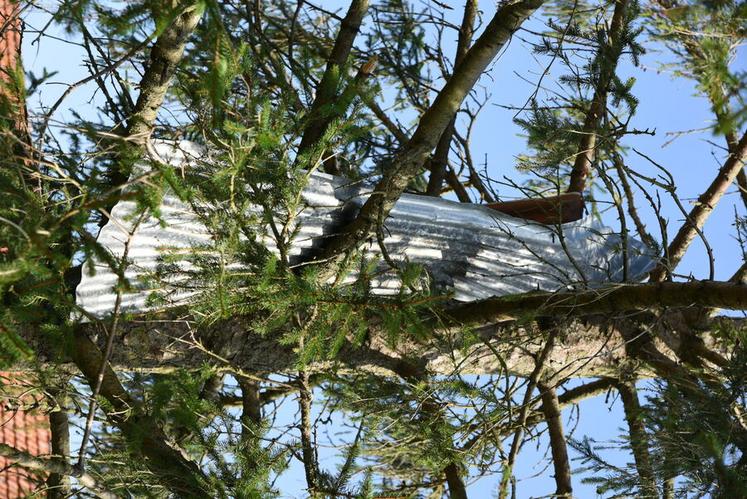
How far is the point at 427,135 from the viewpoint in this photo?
269 cm

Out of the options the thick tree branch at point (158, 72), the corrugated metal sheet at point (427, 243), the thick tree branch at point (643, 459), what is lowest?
the thick tree branch at point (643, 459)

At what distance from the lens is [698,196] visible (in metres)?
3.89

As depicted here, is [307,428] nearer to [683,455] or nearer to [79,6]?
[683,455]

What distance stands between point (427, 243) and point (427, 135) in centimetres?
57

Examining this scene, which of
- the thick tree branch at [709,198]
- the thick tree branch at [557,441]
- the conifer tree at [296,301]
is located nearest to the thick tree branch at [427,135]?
the conifer tree at [296,301]

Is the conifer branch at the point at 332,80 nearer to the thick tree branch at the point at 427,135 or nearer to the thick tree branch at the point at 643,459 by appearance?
the thick tree branch at the point at 427,135

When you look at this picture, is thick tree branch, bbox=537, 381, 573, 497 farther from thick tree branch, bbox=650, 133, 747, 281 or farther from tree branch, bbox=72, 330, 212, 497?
tree branch, bbox=72, 330, 212, 497

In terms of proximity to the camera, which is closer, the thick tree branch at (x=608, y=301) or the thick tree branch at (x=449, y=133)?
the thick tree branch at (x=608, y=301)

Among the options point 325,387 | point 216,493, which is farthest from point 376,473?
point 216,493

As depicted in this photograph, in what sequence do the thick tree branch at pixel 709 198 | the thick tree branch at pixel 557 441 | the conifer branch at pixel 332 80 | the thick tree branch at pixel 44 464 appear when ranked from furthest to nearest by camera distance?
the thick tree branch at pixel 709 198 → the thick tree branch at pixel 557 441 → the conifer branch at pixel 332 80 → the thick tree branch at pixel 44 464

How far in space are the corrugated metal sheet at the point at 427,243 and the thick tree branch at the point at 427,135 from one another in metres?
0.08

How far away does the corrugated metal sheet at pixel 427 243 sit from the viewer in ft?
8.35

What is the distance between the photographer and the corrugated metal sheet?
2545 mm

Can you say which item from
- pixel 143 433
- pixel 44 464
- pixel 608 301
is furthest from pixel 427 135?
pixel 44 464
